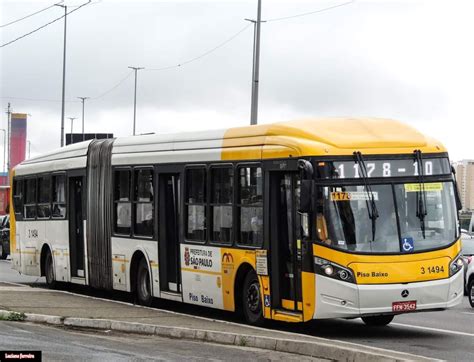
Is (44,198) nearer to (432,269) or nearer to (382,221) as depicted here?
(382,221)

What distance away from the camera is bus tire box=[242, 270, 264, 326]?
53.4 ft

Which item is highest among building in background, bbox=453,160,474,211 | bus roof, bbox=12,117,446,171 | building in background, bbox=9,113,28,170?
building in background, bbox=9,113,28,170

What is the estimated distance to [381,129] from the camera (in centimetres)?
1581

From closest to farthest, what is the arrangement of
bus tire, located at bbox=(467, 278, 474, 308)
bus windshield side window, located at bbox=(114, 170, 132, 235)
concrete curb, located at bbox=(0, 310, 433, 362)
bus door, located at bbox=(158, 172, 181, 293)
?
concrete curb, located at bbox=(0, 310, 433, 362) < bus door, located at bbox=(158, 172, 181, 293) < bus windshield side window, located at bbox=(114, 170, 132, 235) < bus tire, located at bbox=(467, 278, 474, 308)

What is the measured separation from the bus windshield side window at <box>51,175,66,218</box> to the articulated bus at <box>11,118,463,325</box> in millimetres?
4448

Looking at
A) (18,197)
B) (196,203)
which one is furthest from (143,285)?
(18,197)

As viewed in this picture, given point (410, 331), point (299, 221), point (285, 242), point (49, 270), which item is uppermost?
point (299, 221)

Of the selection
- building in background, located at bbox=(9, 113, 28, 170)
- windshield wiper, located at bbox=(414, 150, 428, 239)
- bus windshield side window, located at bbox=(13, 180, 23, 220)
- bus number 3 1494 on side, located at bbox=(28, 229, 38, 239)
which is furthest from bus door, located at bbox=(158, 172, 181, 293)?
building in background, located at bbox=(9, 113, 28, 170)

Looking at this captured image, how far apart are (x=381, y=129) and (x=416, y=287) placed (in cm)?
242

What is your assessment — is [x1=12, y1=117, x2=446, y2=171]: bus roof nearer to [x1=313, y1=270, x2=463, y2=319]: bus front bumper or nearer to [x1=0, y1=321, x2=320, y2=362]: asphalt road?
[x1=313, y1=270, x2=463, y2=319]: bus front bumper

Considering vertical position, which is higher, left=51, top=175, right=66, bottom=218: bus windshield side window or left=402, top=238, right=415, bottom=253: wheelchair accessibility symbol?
left=51, top=175, right=66, bottom=218: bus windshield side window

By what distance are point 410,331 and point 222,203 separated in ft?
11.6

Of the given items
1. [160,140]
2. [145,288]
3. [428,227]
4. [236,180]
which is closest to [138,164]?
[160,140]

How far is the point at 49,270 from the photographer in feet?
84.7
